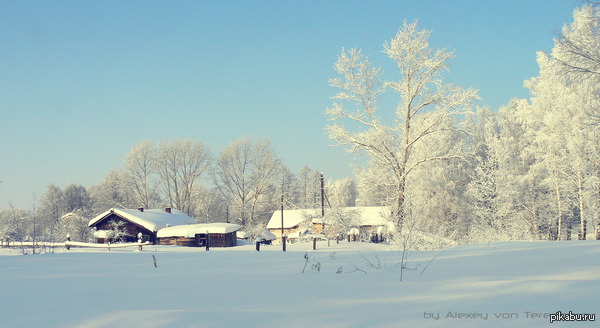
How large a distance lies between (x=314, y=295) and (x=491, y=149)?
3291cm

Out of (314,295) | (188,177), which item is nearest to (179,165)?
(188,177)

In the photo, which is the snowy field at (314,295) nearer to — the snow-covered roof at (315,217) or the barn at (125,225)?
the snow-covered roof at (315,217)

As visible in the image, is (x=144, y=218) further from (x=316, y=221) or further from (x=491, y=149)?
(x=491, y=149)

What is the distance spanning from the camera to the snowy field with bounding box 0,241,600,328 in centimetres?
357

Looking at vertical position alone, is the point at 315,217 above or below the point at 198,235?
above

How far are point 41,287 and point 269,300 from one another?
12.2 feet

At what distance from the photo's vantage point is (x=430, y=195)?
34500mm

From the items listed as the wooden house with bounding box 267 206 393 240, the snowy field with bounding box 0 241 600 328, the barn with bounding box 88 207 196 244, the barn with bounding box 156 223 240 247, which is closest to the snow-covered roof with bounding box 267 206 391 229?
the wooden house with bounding box 267 206 393 240

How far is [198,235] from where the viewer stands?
33.9 meters

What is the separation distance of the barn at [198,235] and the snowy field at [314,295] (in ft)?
84.7

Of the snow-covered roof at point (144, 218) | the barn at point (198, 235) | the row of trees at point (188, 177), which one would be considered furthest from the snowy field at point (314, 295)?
the row of trees at point (188, 177)

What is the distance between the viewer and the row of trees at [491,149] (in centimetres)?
1678

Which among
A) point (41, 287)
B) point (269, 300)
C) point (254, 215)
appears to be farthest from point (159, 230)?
point (269, 300)

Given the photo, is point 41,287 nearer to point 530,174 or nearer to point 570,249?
point 570,249
